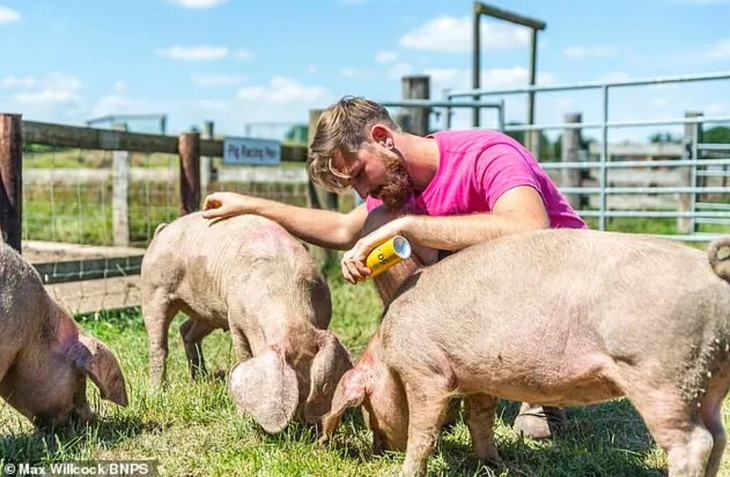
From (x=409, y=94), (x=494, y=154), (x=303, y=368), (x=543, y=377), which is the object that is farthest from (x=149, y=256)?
(x=409, y=94)

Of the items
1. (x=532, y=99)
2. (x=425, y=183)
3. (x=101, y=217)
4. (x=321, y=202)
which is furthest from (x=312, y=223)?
(x=101, y=217)

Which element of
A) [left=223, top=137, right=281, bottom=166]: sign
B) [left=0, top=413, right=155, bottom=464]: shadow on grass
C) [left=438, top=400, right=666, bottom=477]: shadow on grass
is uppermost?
[left=223, top=137, right=281, bottom=166]: sign

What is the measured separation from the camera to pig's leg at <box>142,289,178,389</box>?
488 centimetres

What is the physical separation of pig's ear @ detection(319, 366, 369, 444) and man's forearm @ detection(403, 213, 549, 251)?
1.95ft

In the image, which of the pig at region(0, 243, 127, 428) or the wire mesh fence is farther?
the wire mesh fence

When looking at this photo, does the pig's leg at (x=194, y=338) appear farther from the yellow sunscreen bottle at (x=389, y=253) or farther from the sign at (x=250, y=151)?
the sign at (x=250, y=151)

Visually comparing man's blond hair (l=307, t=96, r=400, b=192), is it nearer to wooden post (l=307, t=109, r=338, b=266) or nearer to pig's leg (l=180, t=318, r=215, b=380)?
pig's leg (l=180, t=318, r=215, b=380)

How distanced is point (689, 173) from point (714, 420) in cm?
1106

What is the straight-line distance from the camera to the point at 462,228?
141 inches

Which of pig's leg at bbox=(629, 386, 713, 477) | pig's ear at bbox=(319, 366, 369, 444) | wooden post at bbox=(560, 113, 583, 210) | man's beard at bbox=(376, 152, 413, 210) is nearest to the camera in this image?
pig's leg at bbox=(629, 386, 713, 477)

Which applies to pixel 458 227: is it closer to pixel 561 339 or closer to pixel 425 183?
pixel 425 183

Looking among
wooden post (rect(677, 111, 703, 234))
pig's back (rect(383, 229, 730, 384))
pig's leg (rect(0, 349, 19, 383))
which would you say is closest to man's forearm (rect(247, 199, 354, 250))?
pig's back (rect(383, 229, 730, 384))

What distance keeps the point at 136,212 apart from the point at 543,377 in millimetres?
8731

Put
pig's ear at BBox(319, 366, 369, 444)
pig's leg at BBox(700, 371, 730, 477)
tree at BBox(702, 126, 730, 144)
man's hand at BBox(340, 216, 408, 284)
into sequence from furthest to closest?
tree at BBox(702, 126, 730, 144) → pig's ear at BBox(319, 366, 369, 444) → man's hand at BBox(340, 216, 408, 284) → pig's leg at BBox(700, 371, 730, 477)
